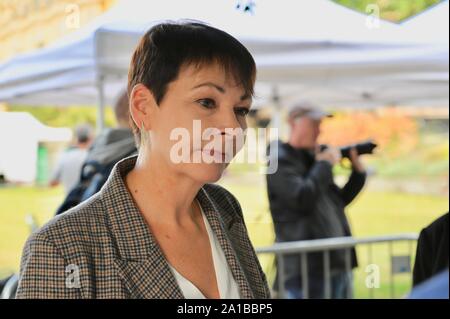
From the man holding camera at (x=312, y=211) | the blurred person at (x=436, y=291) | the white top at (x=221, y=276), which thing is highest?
the white top at (x=221, y=276)

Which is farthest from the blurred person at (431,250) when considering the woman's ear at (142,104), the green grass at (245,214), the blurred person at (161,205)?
the woman's ear at (142,104)

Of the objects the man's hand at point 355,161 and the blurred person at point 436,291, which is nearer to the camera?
the blurred person at point 436,291

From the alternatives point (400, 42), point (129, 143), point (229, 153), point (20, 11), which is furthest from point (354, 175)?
point (229, 153)

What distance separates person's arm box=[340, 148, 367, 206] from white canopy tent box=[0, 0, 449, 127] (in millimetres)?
239

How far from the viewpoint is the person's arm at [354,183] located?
5.65 feet

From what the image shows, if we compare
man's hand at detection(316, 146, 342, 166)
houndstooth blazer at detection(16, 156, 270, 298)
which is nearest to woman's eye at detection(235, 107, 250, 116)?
houndstooth blazer at detection(16, 156, 270, 298)

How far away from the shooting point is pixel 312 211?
5.25ft

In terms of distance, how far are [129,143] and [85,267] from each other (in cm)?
51

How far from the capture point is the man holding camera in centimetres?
158

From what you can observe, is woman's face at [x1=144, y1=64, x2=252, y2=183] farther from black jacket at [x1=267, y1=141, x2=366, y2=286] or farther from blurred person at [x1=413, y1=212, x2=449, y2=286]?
black jacket at [x1=267, y1=141, x2=366, y2=286]

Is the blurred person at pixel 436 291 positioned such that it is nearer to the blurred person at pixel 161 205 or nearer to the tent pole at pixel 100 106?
the blurred person at pixel 161 205

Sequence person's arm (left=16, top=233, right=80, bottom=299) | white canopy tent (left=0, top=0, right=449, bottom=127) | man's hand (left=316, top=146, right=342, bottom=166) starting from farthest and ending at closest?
1. man's hand (left=316, top=146, right=342, bottom=166)
2. white canopy tent (left=0, top=0, right=449, bottom=127)
3. person's arm (left=16, top=233, right=80, bottom=299)

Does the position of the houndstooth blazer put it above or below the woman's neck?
below

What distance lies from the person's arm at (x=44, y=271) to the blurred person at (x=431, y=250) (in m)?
0.44
